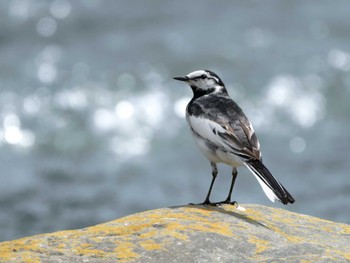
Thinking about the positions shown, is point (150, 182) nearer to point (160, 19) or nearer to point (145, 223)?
point (160, 19)

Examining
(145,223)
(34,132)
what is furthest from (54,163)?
(145,223)

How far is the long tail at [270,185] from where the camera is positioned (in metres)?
9.61

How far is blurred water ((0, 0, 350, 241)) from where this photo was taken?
83.9 ft

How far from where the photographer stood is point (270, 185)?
9.75 metres

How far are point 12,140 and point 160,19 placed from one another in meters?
6.44

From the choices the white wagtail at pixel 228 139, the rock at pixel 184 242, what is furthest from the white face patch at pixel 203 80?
the rock at pixel 184 242

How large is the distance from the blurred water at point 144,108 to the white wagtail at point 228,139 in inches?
484

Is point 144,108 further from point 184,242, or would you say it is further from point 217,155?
point 184,242

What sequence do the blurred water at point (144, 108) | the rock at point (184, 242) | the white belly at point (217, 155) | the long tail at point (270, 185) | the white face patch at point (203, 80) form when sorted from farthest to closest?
the blurred water at point (144, 108)
the white face patch at point (203, 80)
the white belly at point (217, 155)
the long tail at point (270, 185)
the rock at point (184, 242)

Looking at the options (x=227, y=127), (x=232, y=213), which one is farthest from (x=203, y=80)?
(x=232, y=213)

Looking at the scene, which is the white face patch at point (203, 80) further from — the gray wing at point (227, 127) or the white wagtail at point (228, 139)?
the gray wing at point (227, 127)

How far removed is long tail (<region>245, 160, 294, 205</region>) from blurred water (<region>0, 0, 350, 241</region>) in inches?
526

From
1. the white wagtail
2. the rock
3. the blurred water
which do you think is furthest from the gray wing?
the blurred water

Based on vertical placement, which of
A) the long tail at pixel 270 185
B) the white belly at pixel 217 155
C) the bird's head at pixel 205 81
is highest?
the bird's head at pixel 205 81
